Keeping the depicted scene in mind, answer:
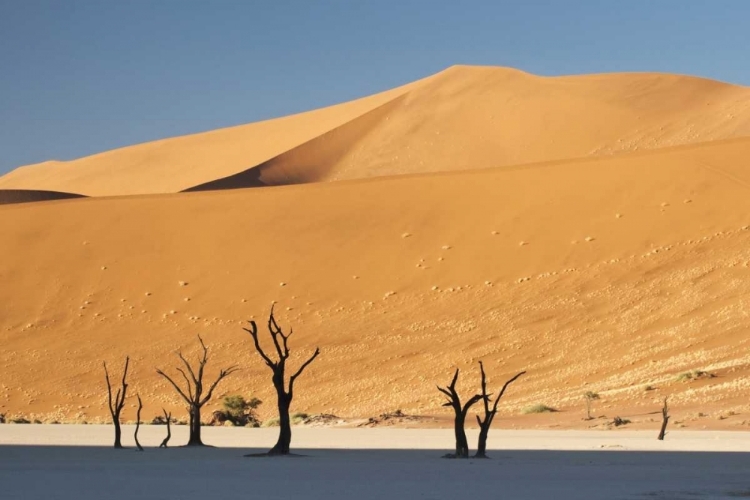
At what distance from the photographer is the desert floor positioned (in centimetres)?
1327

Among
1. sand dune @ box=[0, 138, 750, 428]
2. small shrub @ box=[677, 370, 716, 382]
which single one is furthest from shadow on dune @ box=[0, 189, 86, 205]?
small shrub @ box=[677, 370, 716, 382]

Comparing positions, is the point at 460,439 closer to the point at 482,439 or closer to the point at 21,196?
the point at 482,439

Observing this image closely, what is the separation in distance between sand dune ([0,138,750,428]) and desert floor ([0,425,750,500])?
5773 millimetres

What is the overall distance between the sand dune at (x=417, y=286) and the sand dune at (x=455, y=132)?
18049mm

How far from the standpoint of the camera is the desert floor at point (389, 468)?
13.3m

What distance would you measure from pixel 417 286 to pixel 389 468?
24136mm

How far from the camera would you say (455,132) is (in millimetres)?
75000

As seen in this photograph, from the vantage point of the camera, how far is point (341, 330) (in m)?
38.8

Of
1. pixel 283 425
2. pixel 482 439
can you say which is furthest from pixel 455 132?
pixel 482 439

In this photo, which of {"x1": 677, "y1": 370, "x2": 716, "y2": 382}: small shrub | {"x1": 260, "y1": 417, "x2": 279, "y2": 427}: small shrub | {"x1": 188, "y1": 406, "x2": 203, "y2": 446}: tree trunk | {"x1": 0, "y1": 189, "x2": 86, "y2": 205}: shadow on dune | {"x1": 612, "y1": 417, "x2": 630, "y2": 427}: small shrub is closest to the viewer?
{"x1": 188, "y1": 406, "x2": 203, "y2": 446}: tree trunk

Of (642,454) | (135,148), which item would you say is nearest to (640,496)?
(642,454)

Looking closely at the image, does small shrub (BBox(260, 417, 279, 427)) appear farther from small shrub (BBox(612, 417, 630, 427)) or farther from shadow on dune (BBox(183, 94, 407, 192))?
shadow on dune (BBox(183, 94, 407, 192))

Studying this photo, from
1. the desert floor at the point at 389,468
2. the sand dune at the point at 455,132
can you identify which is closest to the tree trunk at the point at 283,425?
the desert floor at the point at 389,468

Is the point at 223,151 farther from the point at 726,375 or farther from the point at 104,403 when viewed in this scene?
the point at 726,375
